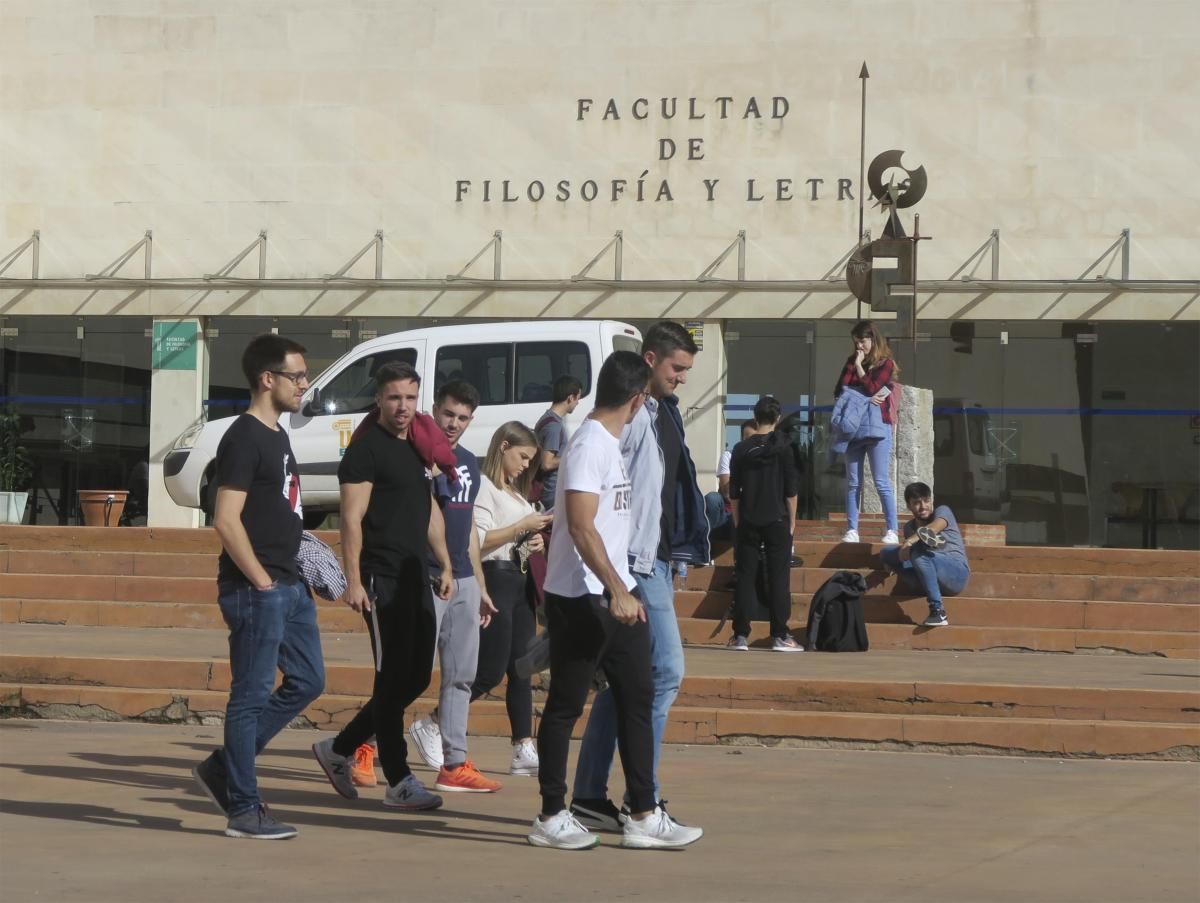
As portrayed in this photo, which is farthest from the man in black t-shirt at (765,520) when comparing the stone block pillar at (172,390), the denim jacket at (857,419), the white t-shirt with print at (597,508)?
the stone block pillar at (172,390)

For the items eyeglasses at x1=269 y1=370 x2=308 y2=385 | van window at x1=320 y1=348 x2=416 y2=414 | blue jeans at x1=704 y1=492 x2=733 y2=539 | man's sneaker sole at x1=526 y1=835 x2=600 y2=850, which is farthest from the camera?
van window at x1=320 y1=348 x2=416 y2=414

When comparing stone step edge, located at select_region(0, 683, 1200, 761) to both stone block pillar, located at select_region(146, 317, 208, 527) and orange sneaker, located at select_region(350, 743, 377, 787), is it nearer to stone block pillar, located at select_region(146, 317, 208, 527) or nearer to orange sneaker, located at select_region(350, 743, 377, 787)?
orange sneaker, located at select_region(350, 743, 377, 787)

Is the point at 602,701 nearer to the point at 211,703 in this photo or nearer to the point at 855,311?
the point at 211,703

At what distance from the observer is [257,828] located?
6.17 metres

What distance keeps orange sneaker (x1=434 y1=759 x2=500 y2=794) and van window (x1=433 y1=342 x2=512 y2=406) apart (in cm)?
990

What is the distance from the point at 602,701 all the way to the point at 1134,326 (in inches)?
685

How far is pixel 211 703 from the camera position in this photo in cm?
972

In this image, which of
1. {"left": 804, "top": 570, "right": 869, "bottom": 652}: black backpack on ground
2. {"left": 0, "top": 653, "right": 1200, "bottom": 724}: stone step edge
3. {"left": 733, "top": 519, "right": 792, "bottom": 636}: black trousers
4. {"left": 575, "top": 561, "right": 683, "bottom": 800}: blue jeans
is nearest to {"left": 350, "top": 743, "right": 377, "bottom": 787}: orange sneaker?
{"left": 575, "top": 561, "right": 683, "bottom": 800}: blue jeans

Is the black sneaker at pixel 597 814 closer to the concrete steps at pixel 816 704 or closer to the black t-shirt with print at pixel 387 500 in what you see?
the black t-shirt with print at pixel 387 500

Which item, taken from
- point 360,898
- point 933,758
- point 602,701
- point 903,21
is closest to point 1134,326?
point 903,21

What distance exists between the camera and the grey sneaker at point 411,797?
6.82m

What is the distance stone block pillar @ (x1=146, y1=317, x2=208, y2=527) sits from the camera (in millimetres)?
24172

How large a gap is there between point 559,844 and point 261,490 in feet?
5.24

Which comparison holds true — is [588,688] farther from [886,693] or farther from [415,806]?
[886,693]
